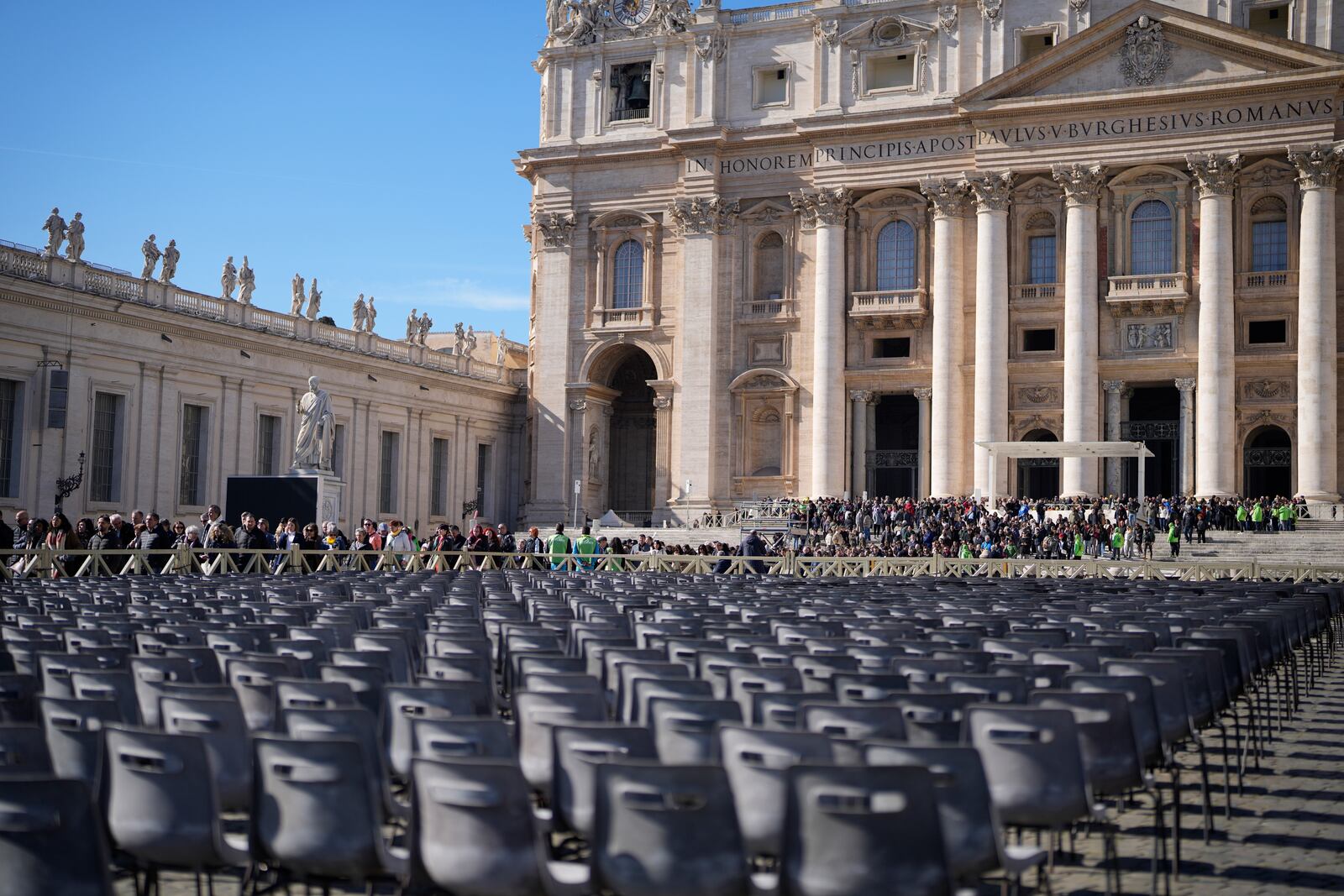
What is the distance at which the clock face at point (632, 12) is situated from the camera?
197 ft

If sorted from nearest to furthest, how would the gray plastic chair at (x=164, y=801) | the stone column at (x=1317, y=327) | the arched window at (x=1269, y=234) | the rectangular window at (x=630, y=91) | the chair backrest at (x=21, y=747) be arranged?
1. the gray plastic chair at (x=164, y=801)
2. the chair backrest at (x=21, y=747)
3. the stone column at (x=1317, y=327)
4. the arched window at (x=1269, y=234)
5. the rectangular window at (x=630, y=91)

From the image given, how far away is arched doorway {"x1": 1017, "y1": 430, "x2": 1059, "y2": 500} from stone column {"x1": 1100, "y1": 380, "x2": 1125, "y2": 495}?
233 cm

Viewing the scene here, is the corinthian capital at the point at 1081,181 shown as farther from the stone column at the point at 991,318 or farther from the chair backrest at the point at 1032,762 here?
the chair backrest at the point at 1032,762

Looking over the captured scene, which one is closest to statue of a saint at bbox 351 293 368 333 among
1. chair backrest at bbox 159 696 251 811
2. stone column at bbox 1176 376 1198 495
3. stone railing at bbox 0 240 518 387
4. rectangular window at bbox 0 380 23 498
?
stone railing at bbox 0 240 518 387

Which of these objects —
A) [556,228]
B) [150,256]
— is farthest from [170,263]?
[556,228]

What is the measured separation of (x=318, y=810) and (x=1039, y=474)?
51318mm

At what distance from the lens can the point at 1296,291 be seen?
50000mm

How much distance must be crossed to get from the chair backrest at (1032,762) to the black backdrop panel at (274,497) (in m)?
29.2

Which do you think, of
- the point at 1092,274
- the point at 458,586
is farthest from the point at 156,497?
the point at 1092,274

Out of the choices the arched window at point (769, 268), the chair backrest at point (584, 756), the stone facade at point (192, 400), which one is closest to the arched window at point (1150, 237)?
the arched window at point (769, 268)

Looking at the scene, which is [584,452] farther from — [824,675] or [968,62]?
[824,675]

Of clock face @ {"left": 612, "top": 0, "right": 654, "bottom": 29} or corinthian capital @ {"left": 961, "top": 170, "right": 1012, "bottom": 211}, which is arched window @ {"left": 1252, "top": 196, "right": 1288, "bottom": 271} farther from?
clock face @ {"left": 612, "top": 0, "right": 654, "bottom": 29}

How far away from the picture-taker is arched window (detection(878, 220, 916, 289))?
55375mm

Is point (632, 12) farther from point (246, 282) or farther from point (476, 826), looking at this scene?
point (476, 826)
